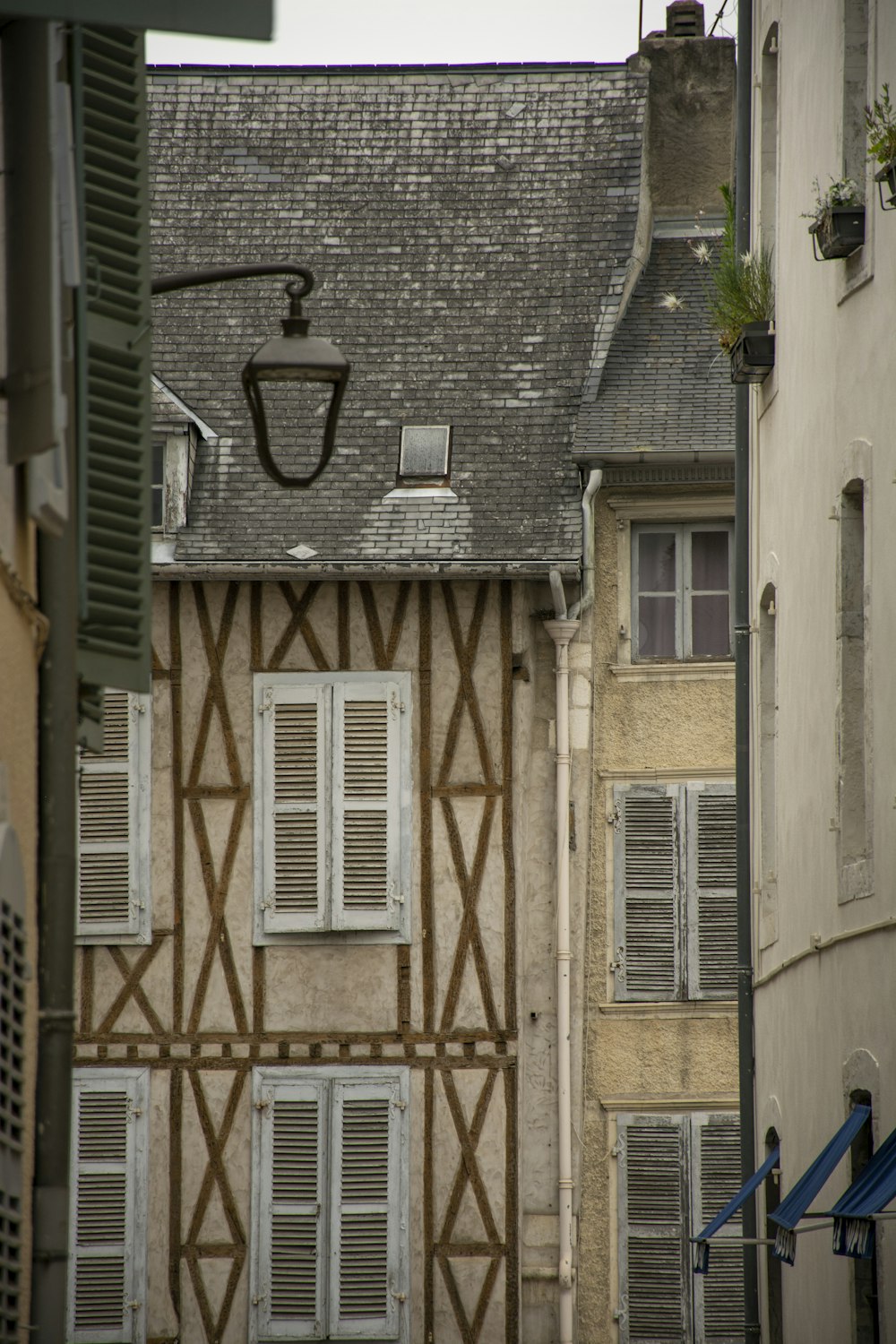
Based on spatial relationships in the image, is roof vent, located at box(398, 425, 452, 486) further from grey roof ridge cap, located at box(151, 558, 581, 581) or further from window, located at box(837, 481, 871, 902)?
window, located at box(837, 481, 871, 902)

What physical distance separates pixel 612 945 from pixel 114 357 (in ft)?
28.4

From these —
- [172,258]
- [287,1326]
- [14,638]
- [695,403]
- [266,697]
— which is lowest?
[287,1326]

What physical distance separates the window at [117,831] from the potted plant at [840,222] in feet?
22.6

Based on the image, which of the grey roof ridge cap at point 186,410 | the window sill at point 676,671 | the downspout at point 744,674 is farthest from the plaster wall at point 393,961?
the downspout at point 744,674

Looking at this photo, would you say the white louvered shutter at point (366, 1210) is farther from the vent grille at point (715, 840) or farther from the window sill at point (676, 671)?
the window sill at point (676, 671)

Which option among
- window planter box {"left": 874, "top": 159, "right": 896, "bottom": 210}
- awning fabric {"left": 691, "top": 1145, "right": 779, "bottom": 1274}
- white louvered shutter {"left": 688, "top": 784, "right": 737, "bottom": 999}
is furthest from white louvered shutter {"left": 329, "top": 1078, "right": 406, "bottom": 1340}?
window planter box {"left": 874, "top": 159, "right": 896, "bottom": 210}

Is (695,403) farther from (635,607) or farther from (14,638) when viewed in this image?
(14,638)

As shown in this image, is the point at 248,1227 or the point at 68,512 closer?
the point at 68,512

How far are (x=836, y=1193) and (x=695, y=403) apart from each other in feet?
23.4

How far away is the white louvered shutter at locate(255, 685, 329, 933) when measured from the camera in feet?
46.0

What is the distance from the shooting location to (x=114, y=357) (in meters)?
6.22

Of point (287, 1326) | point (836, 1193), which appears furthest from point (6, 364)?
point (287, 1326)

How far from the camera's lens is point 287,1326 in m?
13.6

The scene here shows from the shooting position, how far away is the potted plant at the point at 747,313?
10602 millimetres
